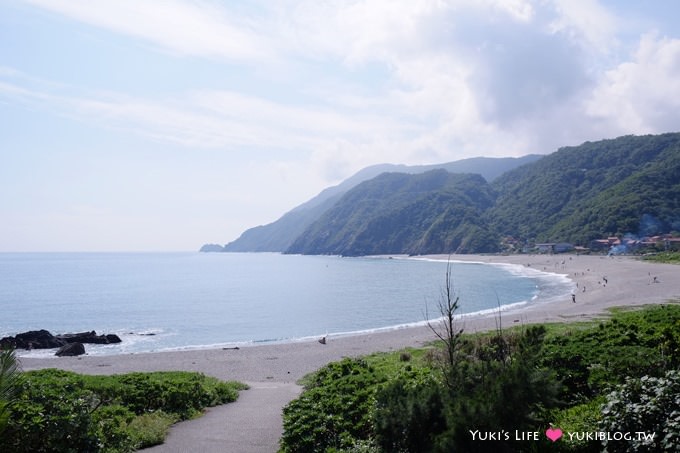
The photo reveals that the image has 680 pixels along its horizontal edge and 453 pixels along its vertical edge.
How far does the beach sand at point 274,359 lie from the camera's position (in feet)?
35.7

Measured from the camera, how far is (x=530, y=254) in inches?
5148

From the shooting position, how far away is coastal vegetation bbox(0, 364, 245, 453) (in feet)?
24.6

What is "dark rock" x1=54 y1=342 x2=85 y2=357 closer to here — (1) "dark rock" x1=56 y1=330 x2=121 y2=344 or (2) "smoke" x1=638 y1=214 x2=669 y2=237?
(1) "dark rock" x1=56 y1=330 x2=121 y2=344

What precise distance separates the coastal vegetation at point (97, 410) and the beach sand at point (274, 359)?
61cm

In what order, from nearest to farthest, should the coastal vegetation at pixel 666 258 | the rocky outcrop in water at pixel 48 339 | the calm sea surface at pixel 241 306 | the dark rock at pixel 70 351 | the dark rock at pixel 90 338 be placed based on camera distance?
the dark rock at pixel 70 351 → the rocky outcrop in water at pixel 48 339 → the dark rock at pixel 90 338 → the calm sea surface at pixel 241 306 → the coastal vegetation at pixel 666 258

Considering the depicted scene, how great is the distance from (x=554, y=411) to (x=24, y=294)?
87113mm

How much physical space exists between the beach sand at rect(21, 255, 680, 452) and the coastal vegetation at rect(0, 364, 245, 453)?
0.61m

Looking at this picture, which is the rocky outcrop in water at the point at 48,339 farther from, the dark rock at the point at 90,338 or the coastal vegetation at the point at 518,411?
the coastal vegetation at the point at 518,411

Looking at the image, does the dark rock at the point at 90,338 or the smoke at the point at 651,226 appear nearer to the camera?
the dark rock at the point at 90,338

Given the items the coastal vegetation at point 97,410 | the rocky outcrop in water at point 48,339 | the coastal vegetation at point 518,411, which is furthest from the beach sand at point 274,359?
the rocky outcrop in water at point 48,339

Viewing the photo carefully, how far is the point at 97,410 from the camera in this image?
10281 mm

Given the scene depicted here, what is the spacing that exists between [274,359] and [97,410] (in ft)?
64.4

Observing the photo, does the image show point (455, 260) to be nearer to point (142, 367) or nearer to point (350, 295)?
point (350, 295)

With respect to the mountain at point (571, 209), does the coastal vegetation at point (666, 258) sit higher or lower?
lower
